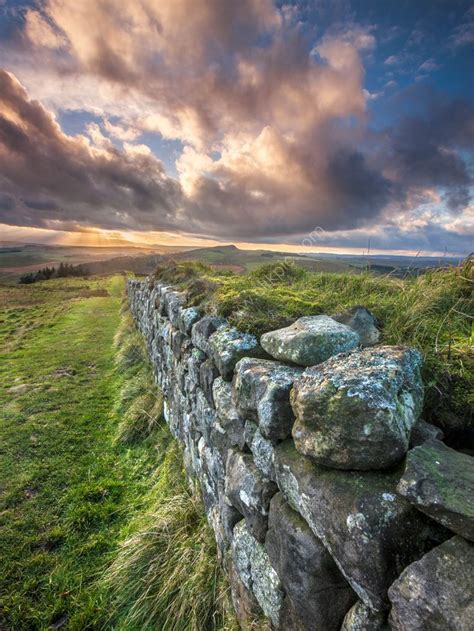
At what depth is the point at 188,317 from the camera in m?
5.32

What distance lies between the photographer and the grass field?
346 centimetres

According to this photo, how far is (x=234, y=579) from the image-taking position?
10.2 feet

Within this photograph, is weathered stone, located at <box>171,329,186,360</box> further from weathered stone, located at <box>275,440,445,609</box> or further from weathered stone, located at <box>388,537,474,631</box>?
weathered stone, located at <box>388,537,474,631</box>

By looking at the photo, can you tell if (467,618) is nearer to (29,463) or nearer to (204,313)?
(204,313)

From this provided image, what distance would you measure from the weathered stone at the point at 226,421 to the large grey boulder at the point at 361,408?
4.36 feet

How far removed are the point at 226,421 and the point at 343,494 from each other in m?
1.90

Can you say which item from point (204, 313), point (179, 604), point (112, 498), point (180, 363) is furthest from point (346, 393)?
point (112, 498)

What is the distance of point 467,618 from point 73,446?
7006 millimetres

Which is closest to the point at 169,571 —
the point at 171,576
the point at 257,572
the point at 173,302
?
the point at 171,576

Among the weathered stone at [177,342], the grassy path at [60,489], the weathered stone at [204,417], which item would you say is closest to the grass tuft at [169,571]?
the grassy path at [60,489]

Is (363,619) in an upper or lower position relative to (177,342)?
upper

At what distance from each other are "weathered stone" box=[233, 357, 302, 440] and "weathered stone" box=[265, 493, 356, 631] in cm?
53

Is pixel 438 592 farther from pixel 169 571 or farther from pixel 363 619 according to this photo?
pixel 169 571

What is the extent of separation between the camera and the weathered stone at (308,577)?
1.82 metres
